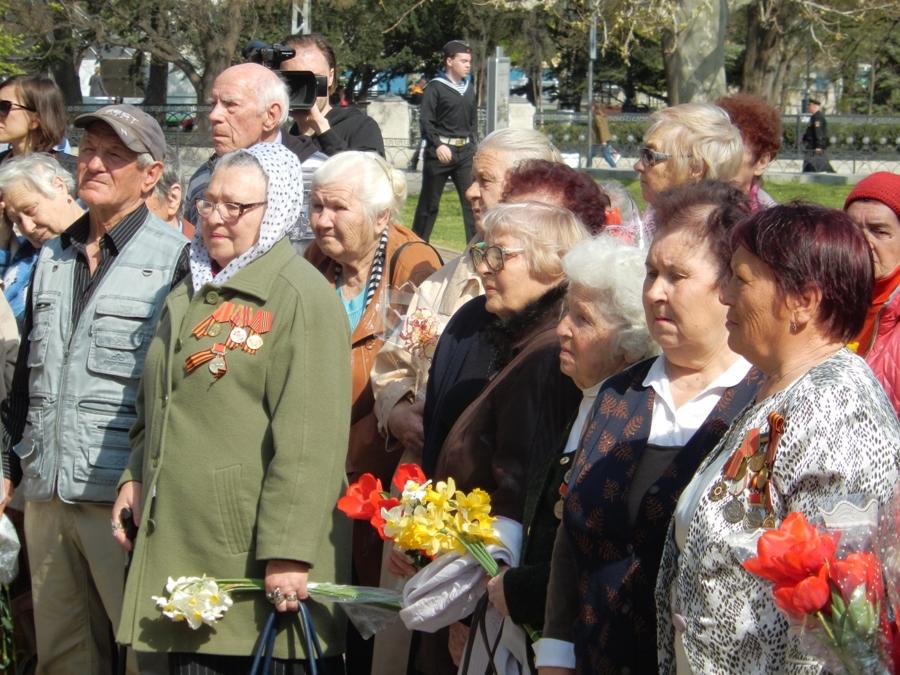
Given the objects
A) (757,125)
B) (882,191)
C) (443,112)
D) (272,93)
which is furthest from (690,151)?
(443,112)

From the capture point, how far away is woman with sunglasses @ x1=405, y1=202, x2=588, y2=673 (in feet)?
11.3

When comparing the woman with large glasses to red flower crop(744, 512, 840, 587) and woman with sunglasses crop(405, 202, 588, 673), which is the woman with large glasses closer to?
woman with sunglasses crop(405, 202, 588, 673)

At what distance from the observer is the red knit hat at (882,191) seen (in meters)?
3.90

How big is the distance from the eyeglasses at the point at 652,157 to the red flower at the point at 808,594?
2900 mm

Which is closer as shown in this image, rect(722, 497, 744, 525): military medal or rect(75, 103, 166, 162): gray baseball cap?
rect(722, 497, 744, 525): military medal

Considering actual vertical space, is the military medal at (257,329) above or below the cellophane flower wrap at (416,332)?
above

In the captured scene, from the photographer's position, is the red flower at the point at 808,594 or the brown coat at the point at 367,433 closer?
the red flower at the point at 808,594

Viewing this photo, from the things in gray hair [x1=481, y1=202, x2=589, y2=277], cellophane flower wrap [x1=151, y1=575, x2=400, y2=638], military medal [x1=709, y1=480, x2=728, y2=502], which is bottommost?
cellophane flower wrap [x1=151, y1=575, x2=400, y2=638]

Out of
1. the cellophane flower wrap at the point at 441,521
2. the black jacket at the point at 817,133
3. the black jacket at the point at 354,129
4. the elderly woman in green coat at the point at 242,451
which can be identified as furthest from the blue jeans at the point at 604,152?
the cellophane flower wrap at the point at 441,521

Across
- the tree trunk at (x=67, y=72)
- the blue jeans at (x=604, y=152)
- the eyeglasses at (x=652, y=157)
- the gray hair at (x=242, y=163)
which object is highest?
the gray hair at (x=242, y=163)

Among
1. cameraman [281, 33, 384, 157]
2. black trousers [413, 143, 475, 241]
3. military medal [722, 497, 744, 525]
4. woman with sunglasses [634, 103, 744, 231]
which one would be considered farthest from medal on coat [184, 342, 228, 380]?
black trousers [413, 143, 475, 241]

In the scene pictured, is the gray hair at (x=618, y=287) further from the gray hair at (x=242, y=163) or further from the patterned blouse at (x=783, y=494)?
the gray hair at (x=242, y=163)

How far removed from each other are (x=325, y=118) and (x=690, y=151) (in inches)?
110

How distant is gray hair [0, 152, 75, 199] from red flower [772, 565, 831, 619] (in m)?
4.31
